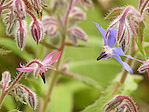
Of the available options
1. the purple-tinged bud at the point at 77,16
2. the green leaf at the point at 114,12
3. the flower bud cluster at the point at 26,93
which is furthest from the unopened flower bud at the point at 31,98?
the purple-tinged bud at the point at 77,16

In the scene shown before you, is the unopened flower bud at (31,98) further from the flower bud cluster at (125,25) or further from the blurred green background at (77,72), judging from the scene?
the blurred green background at (77,72)

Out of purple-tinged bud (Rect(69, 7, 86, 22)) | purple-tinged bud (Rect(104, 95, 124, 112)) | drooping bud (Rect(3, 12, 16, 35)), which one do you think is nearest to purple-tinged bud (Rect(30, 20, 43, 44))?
drooping bud (Rect(3, 12, 16, 35))

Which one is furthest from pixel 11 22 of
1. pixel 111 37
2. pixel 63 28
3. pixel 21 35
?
pixel 63 28

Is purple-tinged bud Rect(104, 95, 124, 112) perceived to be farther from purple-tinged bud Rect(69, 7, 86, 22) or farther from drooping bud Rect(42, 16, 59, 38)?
purple-tinged bud Rect(69, 7, 86, 22)

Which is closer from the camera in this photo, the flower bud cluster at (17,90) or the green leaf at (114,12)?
the flower bud cluster at (17,90)

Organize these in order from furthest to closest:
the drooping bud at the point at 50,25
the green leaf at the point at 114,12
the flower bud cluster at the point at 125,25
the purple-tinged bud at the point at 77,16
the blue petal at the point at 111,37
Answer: the purple-tinged bud at the point at 77,16 → the drooping bud at the point at 50,25 → the green leaf at the point at 114,12 → the flower bud cluster at the point at 125,25 → the blue petal at the point at 111,37

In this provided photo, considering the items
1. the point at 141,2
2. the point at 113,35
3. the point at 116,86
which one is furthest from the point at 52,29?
the point at 113,35

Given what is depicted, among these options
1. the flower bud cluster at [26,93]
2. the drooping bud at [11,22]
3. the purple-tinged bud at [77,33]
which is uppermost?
the drooping bud at [11,22]

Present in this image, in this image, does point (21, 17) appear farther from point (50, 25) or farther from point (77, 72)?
point (77, 72)
